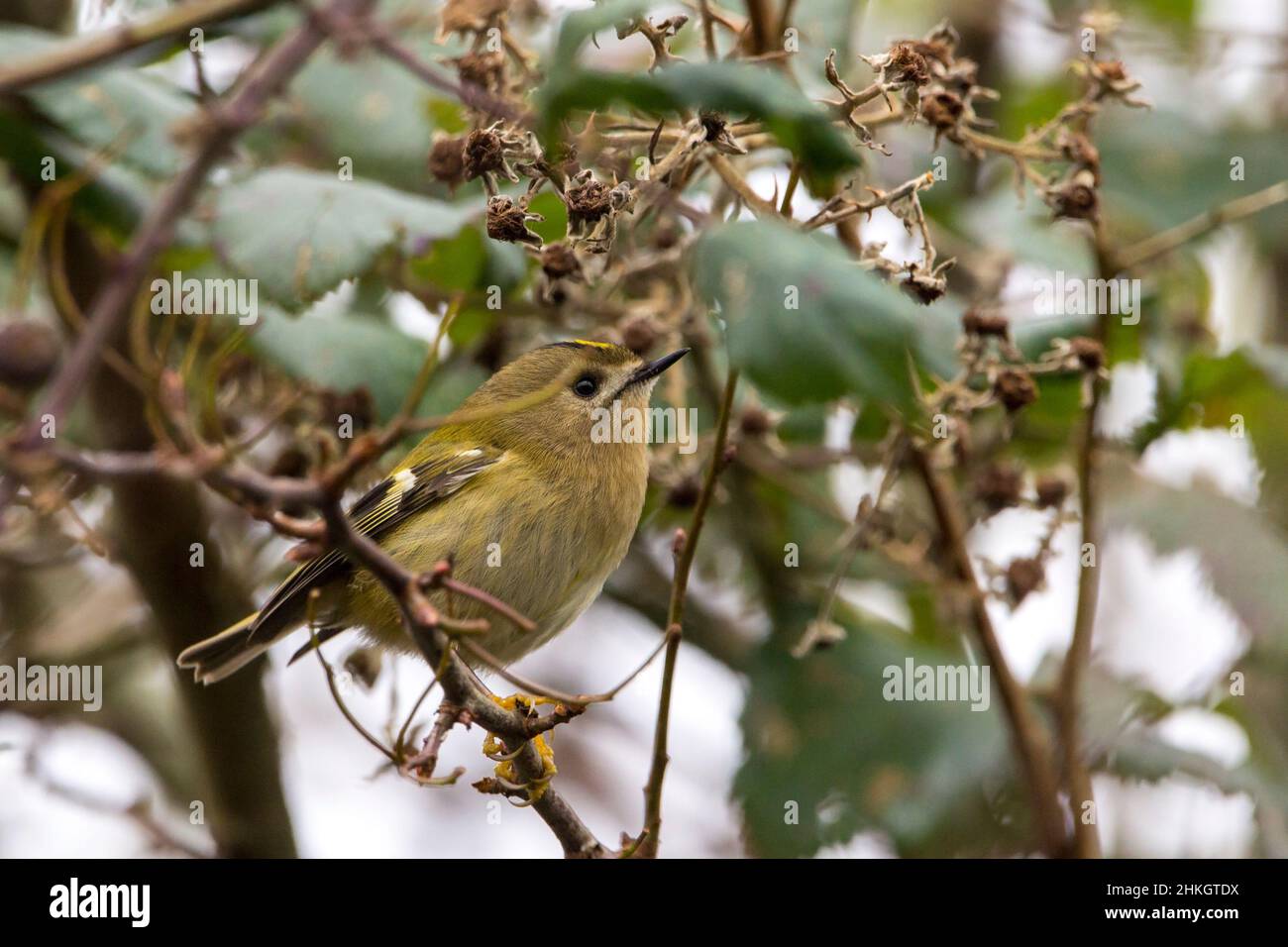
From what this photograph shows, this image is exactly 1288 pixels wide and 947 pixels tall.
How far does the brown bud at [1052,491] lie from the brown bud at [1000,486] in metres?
0.04

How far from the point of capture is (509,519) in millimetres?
2688

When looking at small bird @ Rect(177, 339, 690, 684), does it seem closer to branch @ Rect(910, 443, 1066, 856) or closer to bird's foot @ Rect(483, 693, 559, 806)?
bird's foot @ Rect(483, 693, 559, 806)

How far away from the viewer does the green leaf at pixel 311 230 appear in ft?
7.23

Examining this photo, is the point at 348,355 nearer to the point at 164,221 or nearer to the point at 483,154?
the point at 483,154

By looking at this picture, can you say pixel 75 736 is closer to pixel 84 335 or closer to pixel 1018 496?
pixel 1018 496

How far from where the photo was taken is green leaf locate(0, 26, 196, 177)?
2438 mm

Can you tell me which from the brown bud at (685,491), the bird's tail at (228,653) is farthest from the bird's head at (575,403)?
the bird's tail at (228,653)

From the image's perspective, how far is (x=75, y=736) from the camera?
11.8 ft

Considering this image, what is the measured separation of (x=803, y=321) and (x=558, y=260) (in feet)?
1.67

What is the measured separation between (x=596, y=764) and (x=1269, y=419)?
2149 mm

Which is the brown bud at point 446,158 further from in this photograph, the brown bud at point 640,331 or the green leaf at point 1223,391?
the green leaf at point 1223,391

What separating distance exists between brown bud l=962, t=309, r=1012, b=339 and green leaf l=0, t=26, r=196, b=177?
131cm

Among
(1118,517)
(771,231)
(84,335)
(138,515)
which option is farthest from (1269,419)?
(84,335)

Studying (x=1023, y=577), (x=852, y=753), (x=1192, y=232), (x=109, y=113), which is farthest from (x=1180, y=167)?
(x=109, y=113)
